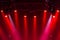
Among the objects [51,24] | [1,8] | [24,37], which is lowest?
[24,37]

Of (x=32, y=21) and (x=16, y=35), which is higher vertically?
(x=32, y=21)

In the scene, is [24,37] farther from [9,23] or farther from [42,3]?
Answer: [42,3]

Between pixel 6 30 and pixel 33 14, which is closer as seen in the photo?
pixel 6 30

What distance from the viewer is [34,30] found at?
3482 millimetres

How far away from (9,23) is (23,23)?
41cm

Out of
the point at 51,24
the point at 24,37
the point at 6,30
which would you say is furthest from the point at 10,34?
the point at 51,24

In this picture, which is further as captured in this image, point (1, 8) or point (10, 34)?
point (1, 8)

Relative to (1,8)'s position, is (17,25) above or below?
below

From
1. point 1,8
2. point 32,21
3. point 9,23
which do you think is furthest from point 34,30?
point 1,8

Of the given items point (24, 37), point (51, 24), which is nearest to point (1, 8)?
point (24, 37)

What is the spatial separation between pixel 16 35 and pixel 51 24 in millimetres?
1049

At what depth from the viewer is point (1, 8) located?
372 cm

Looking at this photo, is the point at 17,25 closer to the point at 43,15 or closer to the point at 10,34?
the point at 10,34

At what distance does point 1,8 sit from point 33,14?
98 cm
